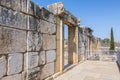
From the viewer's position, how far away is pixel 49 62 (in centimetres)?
446

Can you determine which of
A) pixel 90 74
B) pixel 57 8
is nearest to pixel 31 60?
pixel 57 8

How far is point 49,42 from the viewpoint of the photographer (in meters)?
4.50

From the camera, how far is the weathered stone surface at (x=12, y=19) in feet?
8.89

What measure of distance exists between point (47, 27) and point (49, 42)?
475 mm

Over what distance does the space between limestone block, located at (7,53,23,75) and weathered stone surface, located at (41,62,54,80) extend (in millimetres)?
1069

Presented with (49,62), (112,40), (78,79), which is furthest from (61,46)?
(112,40)

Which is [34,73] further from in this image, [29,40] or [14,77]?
[29,40]

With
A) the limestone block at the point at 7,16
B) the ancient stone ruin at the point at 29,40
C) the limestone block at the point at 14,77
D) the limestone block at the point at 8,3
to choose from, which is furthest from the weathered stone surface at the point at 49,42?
the limestone block at the point at 8,3

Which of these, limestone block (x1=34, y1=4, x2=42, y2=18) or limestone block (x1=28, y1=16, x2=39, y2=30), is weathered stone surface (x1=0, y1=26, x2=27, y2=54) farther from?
limestone block (x1=34, y1=4, x2=42, y2=18)

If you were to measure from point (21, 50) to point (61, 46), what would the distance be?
2.27 metres

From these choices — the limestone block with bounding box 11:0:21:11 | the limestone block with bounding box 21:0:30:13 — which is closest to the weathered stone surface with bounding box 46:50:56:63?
the limestone block with bounding box 21:0:30:13

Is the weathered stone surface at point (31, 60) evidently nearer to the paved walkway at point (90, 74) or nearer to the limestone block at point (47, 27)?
the limestone block at point (47, 27)

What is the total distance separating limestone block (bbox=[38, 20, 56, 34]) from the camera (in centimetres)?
404

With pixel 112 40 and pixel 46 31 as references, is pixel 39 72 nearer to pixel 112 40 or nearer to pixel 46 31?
pixel 46 31
